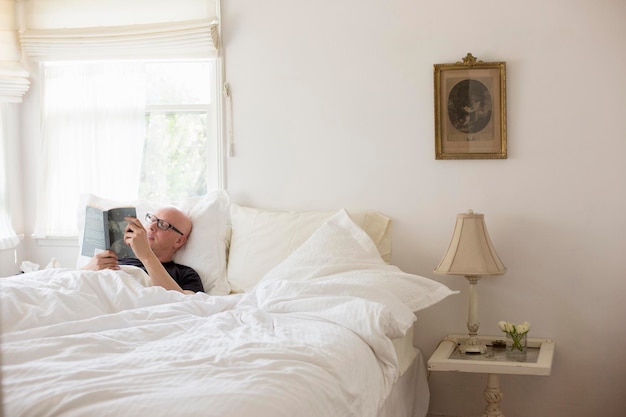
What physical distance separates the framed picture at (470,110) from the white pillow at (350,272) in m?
0.65

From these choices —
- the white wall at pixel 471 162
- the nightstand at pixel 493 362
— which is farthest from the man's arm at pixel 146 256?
the nightstand at pixel 493 362

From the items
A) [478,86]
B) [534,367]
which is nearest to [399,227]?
[478,86]

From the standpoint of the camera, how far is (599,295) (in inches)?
133

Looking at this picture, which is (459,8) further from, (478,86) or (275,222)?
(275,222)

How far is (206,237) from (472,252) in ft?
4.06

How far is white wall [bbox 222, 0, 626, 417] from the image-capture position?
133 inches

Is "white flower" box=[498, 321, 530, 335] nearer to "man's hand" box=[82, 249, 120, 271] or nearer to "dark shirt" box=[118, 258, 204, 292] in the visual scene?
"dark shirt" box=[118, 258, 204, 292]

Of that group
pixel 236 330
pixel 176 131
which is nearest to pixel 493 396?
pixel 236 330

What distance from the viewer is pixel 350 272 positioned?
302 cm

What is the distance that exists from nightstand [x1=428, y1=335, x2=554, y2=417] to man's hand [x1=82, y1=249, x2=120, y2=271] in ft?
4.54

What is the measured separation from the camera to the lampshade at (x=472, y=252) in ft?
10.7

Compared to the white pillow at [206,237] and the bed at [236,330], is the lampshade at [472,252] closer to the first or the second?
the bed at [236,330]

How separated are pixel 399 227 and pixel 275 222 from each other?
610 millimetres

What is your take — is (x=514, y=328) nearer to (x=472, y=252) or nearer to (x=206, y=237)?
(x=472, y=252)
